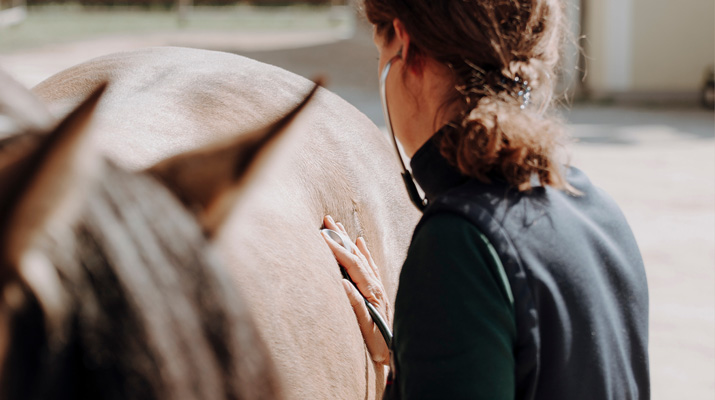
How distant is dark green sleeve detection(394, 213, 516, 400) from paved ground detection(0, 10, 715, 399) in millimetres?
577

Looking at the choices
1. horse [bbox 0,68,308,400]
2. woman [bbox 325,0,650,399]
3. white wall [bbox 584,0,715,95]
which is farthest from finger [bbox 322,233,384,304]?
white wall [bbox 584,0,715,95]

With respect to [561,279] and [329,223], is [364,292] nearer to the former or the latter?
[329,223]

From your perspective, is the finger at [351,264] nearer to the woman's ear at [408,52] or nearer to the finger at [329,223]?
the finger at [329,223]

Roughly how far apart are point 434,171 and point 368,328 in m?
0.73

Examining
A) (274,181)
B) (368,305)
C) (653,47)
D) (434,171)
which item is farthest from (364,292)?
(653,47)

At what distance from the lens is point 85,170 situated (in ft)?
2.05

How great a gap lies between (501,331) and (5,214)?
0.69 m

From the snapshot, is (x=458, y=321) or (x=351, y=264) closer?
(x=458, y=321)

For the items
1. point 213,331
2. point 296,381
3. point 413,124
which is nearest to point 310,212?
point 296,381

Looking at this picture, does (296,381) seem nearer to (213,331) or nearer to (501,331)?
(501,331)

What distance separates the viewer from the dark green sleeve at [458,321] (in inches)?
41.2

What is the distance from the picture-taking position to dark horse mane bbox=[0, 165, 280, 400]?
2.21 ft

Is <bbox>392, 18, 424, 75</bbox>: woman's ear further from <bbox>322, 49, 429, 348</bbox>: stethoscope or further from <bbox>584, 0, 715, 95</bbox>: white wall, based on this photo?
<bbox>584, 0, 715, 95</bbox>: white wall

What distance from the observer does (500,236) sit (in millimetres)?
1086
